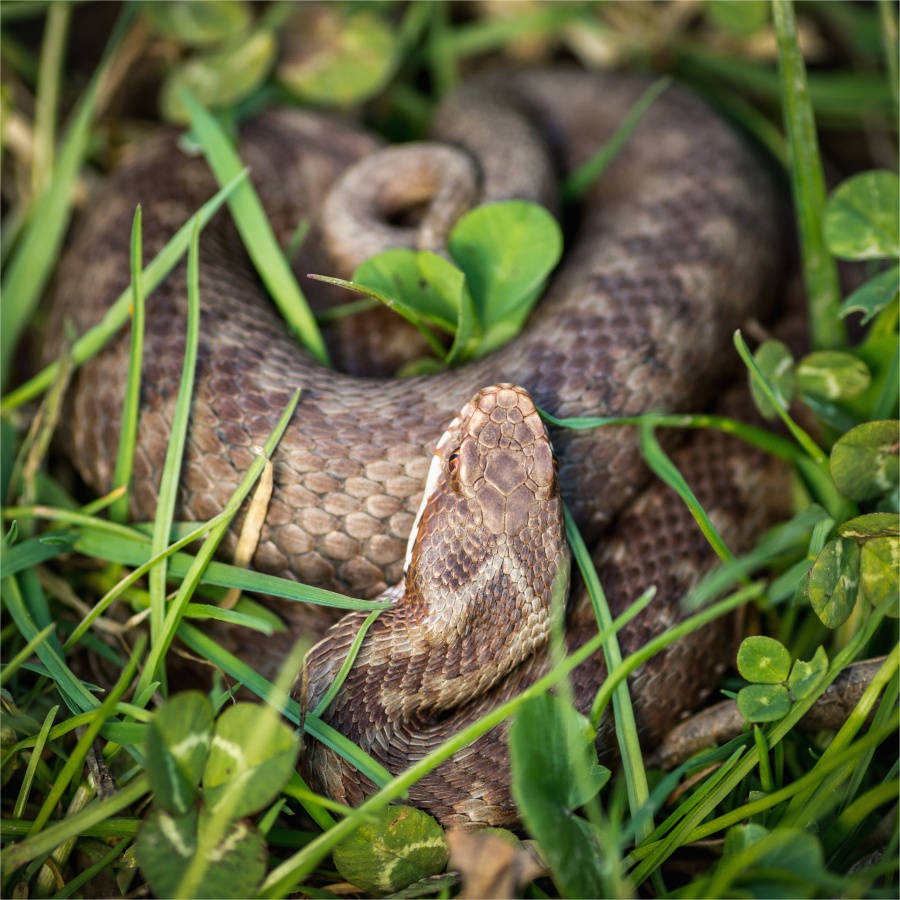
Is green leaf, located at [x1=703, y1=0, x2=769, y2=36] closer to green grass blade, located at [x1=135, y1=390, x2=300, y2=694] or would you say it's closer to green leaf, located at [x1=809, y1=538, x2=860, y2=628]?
green leaf, located at [x1=809, y1=538, x2=860, y2=628]

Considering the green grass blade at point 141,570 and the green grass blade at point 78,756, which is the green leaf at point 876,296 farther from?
the green grass blade at point 78,756

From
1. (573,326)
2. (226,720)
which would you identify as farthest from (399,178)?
(226,720)

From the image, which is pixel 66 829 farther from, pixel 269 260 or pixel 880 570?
pixel 880 570

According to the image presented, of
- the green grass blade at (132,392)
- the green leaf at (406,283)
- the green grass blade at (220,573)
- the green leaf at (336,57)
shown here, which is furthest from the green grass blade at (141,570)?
the green leaf at (336,57)

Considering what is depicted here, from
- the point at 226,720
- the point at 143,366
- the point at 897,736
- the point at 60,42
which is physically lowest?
the point at 897,736

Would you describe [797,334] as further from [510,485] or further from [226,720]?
[226,720]

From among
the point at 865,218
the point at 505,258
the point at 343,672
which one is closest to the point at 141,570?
the point at 343,672
